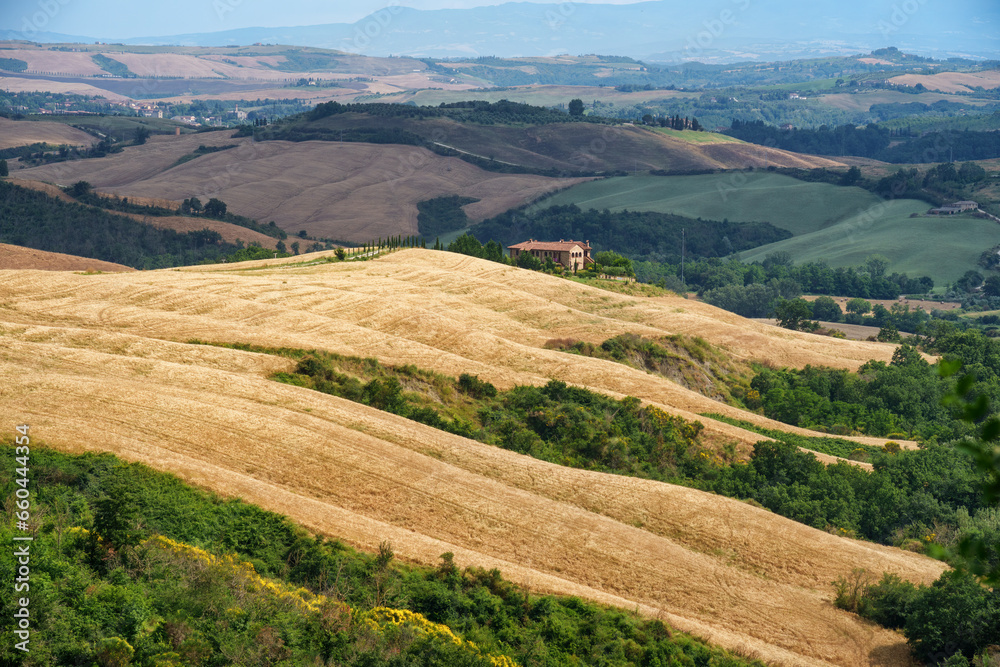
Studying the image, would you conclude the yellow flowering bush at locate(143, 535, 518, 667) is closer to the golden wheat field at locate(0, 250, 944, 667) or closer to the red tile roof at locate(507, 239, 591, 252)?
the golden wheat field at locate(0, 250, 944, 667)

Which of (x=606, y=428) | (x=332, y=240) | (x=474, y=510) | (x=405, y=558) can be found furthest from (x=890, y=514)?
(x=332, y=240)

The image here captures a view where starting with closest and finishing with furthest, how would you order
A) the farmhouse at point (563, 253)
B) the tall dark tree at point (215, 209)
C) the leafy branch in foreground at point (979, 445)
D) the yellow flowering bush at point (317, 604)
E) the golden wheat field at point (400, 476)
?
1. the leafy branch in foreground at point (979, 445)
2. the yellow flowering bush at point (317, 604)
3. the golden wheat field at point (400, 476)
4. the farmhouse at point (563, 253)
5. the tall dark tree at point (215, 209)

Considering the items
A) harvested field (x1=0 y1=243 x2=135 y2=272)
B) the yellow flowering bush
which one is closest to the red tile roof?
harvested field (x1=0 y1=243 x2=135 y2=272)

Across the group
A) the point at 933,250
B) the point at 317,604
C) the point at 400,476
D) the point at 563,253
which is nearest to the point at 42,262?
the point at 563,253

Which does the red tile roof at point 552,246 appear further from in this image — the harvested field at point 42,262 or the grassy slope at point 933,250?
the grassy slope at point 933,250

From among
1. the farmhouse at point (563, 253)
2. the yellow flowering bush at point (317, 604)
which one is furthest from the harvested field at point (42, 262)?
the yellow flowering bush at point (317, 604)

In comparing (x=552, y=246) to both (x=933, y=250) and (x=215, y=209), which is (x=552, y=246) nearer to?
(x=215, y=209)
